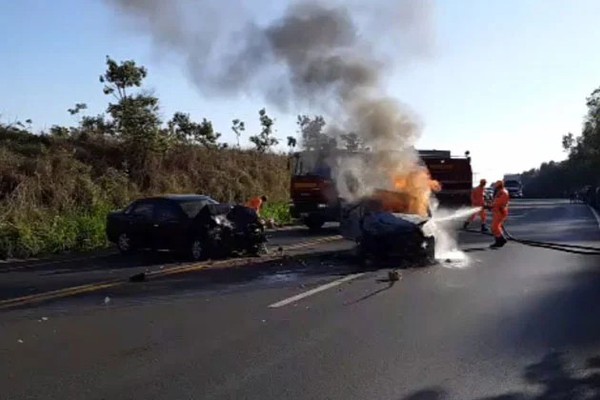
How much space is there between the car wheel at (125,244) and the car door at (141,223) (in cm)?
14

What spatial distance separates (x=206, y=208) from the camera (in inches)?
715

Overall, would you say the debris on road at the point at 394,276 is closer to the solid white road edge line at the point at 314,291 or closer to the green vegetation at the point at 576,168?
the solid white road edge line at the point at 314,291

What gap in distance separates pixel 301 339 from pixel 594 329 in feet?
11.1


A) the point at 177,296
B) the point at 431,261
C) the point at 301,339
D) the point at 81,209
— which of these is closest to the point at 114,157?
the point at 81,209

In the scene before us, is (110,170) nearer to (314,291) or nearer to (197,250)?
(197,250)

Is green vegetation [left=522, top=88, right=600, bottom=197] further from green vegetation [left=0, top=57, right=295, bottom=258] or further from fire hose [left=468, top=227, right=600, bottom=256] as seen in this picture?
fire hose [left=468, top=227, right=600, bottom=256]

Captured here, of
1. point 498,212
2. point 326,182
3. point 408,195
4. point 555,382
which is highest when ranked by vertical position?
point 326,182

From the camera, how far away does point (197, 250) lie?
57.7 ft

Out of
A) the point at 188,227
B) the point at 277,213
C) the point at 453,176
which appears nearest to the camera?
the point at 188,227

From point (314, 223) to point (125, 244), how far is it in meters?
9.72

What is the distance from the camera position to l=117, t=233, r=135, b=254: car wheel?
18500 millimetres

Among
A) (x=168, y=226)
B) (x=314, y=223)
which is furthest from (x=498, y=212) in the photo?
(x=168, y=226)

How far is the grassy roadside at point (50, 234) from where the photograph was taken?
63.3ft

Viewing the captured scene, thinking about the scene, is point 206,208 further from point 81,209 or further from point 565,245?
point 565,245
